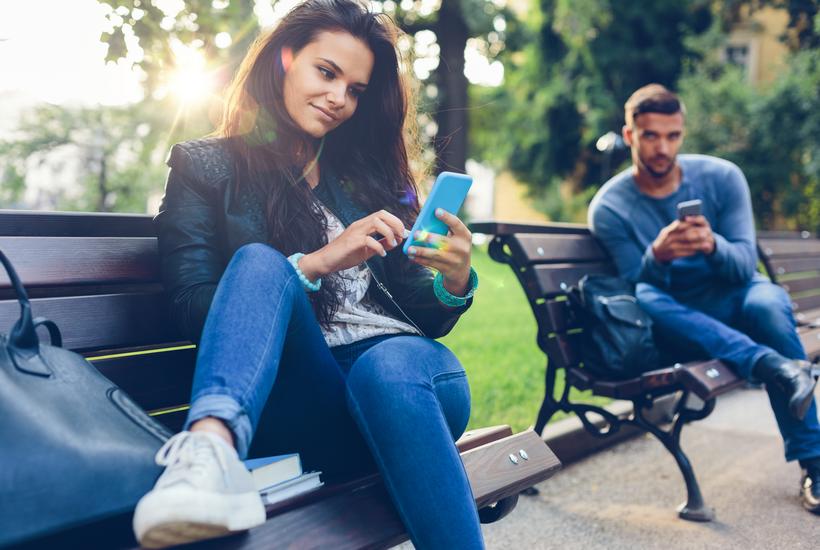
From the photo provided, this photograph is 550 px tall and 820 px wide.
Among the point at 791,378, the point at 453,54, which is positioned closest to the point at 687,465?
the point at 791,378

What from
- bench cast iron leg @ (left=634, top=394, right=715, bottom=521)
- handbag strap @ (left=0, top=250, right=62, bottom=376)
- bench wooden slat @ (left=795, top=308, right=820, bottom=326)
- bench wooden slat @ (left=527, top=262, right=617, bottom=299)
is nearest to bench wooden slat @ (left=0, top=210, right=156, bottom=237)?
handbag strap @ (left=0, top=250, right=62, bottom=376)

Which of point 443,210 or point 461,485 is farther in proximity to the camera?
point 443,210

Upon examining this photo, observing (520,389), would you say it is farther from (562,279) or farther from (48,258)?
(48,258)

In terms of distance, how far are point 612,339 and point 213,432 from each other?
7.17 feet

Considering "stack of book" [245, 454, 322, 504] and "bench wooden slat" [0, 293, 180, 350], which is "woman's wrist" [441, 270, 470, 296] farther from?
"bench wooden slat" [0, 293, 180, 350]

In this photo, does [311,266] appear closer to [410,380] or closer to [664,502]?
[410,380]

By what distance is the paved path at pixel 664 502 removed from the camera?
9.73ft

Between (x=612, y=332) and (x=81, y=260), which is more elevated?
(x=81, y=260)

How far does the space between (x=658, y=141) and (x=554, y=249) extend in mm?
851

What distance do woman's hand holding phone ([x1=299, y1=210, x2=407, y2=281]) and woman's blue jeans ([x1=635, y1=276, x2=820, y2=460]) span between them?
1.91 m

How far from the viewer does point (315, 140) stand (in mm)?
2627

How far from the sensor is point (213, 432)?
59.1 inches

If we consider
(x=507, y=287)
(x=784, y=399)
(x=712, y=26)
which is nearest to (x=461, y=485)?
(x=784, y=399)

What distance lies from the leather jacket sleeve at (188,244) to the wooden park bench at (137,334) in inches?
5.3
